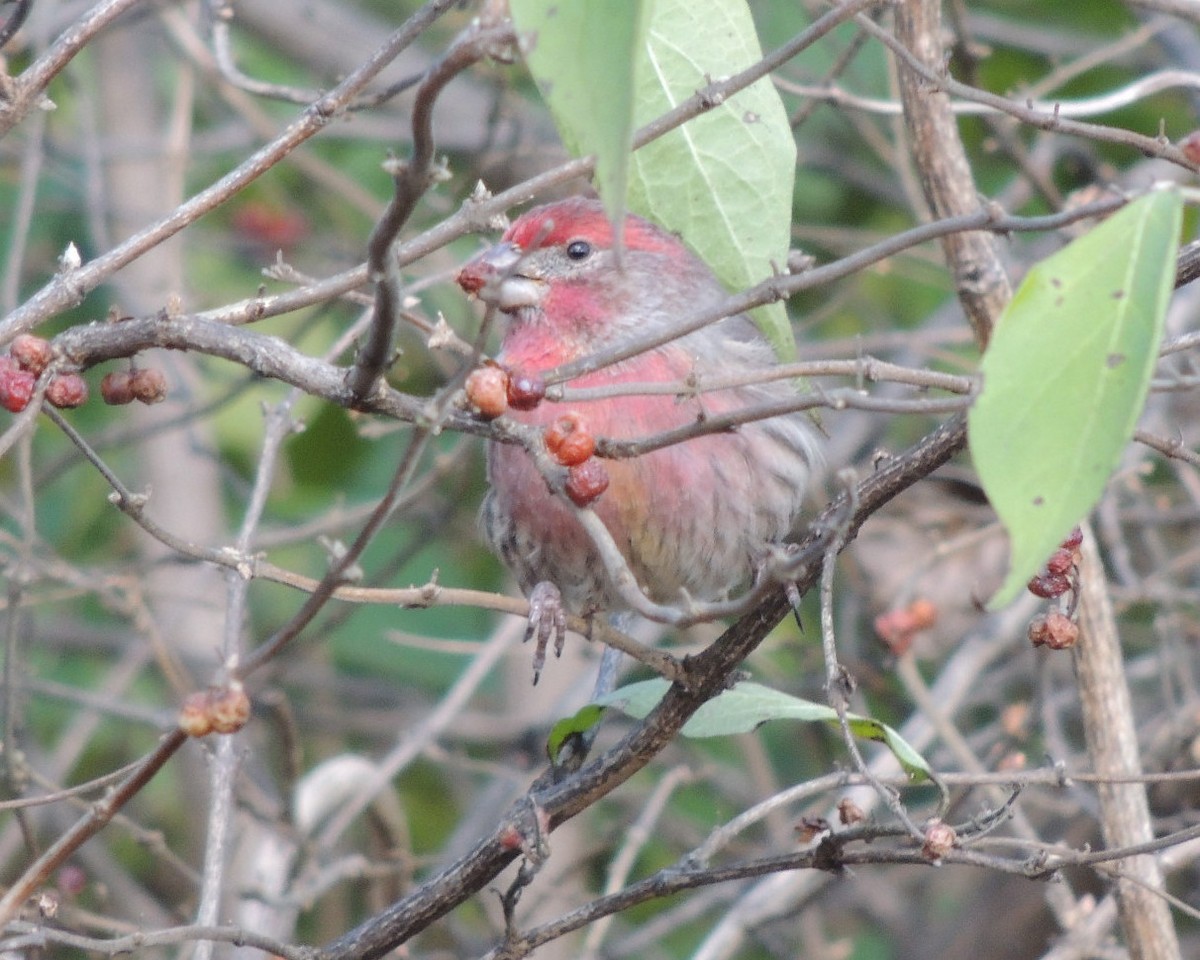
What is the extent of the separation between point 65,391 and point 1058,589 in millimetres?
1571

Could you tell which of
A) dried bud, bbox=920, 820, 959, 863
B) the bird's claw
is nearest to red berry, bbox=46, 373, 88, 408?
the bird's claw

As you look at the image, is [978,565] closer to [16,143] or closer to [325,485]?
[325,485]

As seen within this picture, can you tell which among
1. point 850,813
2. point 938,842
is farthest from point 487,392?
point 850,813

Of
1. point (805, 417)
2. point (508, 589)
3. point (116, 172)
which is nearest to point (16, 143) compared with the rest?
point (116, 172)

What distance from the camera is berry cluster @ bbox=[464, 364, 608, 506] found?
2.33 m

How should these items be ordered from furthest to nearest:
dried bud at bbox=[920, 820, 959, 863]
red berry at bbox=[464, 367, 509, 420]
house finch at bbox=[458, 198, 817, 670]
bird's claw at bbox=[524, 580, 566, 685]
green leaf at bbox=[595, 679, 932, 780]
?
house finch at bbox=[458, 198, 817, 670], bird's claw at bbox=[524, 580, 566, 685], green leaf at bbox=[595, 679, 932, 780], dried bud at bbox=[920, 820, 959, 863], red berry at bbox=[464, 367, 509, 420]

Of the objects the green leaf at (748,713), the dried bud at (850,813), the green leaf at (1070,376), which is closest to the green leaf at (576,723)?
the green leaf at (748,713)

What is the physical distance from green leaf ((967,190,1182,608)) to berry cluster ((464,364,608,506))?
81 centimetres

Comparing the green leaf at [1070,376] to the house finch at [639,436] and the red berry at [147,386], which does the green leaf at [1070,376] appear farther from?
the house finch at [639,436]

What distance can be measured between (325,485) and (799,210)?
2219mm

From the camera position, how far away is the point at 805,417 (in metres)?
4.63

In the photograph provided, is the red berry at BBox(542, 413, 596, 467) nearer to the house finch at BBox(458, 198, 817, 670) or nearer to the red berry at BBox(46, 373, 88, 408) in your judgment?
the red berry at BBox(46, 373, 88, 408)

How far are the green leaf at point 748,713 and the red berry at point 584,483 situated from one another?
643mm

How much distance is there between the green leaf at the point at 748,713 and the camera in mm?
2912
